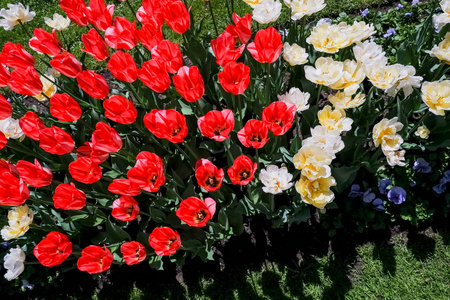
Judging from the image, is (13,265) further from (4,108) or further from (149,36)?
(149,36)

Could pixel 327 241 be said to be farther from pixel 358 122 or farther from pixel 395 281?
pixel 358 122

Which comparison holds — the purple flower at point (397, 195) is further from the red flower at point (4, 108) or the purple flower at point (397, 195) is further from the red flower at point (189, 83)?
the red flower at point (4, 108)

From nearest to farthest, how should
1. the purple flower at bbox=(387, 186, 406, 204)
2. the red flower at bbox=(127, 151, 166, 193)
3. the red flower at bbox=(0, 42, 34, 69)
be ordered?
the red flower at bbox=(127, 151, 166, 193)
the red flower at bbox=(0, 42, 34, 69)
the purple flower at bbox=(387, 186, 406, 204)

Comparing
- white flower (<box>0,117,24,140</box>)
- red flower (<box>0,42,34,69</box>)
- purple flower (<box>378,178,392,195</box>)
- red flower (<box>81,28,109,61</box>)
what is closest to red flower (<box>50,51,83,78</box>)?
red flower (<box>81,28,109,61</box>)

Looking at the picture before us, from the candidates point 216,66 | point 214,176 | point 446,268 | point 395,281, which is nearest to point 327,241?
point 395,281

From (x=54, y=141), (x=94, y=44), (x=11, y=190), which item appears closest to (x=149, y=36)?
(x=94, y=44)

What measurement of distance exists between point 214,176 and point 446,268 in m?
1.71

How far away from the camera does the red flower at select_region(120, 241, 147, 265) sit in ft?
6.87

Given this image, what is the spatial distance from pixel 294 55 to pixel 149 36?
812 millimetres

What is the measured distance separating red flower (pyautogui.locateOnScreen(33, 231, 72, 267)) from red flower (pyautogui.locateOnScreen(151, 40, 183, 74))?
3.42ft

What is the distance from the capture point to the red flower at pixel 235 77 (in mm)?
1945

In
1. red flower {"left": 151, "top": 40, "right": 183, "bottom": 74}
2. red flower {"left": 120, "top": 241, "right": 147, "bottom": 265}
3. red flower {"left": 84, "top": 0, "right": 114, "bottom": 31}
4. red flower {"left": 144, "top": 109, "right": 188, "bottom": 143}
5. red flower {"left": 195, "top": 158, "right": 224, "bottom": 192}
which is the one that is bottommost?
red flower {"left": 120, "top": 241, "right": 147, "bottom": 265}

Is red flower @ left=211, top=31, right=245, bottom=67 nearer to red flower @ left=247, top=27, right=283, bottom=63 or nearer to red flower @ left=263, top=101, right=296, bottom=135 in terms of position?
red flower @ left=247, top=27, right=283, bottom=63

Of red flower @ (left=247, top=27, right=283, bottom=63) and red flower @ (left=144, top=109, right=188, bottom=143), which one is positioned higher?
red flower @ (left=247, top=27, right=283, bottom=63)
